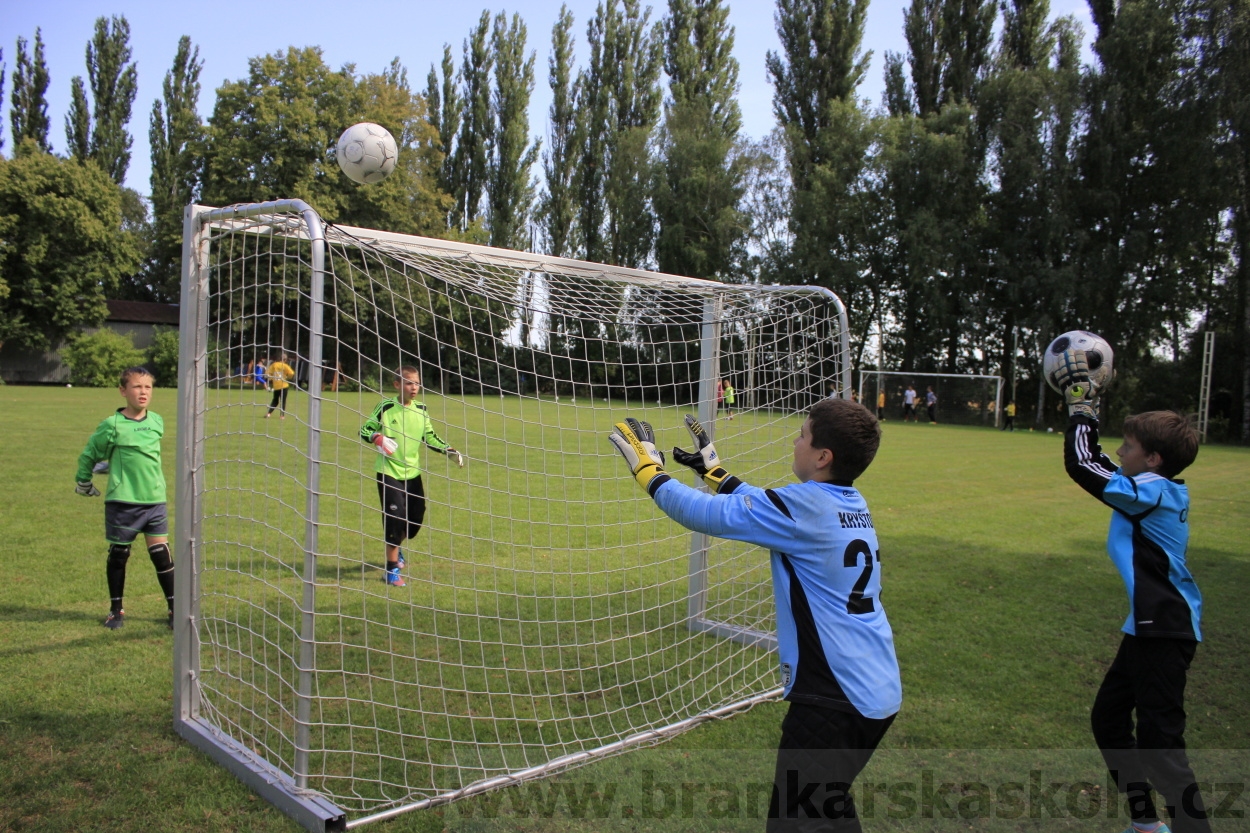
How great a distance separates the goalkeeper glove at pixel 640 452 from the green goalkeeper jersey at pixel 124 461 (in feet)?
12.3

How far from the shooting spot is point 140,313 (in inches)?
1708

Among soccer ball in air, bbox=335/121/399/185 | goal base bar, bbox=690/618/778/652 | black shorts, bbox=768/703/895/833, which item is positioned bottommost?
goal base bar, bbox=690/618/778/652

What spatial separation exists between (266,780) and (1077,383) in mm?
3848

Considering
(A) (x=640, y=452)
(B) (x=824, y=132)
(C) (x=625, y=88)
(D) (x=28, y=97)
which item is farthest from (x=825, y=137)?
(D) (x=28, y=97)

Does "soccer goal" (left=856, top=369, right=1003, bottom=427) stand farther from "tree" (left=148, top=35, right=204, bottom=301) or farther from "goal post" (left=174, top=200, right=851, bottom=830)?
"tree" (left=148, top=35, right=204, bottom=301)

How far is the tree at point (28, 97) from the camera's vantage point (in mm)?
44500

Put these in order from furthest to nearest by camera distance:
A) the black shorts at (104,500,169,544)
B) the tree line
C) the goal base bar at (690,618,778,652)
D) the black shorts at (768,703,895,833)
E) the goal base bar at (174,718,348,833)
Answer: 1. the tree line
2. the goal base bar at (690,618,778,652)
3. the black shorts at (104,500,169,544)
4. the goal base bar at (174,718,348,833)
5. the black shorts at (768,703,895,833)

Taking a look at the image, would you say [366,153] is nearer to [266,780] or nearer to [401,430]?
[401,430]

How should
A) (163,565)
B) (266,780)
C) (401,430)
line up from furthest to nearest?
(401,430)
(163,565)
(266,780)

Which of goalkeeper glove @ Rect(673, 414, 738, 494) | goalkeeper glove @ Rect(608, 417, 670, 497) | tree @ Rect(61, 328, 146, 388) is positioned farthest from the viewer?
tree @ Rect(61, 328, 146, 388)

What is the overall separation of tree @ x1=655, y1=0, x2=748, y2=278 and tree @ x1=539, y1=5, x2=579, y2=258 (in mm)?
5389

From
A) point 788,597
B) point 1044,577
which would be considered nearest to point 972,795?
point 788,597

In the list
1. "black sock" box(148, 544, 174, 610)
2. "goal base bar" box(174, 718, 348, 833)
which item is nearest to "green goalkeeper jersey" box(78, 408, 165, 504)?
"black sock" box(148, 544, 174, 610)

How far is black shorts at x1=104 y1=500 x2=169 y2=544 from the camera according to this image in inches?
203
